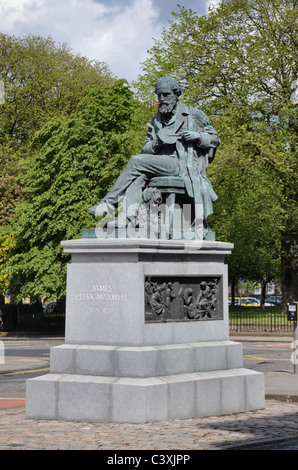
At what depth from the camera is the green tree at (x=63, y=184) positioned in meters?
33.8

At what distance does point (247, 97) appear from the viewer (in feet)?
134

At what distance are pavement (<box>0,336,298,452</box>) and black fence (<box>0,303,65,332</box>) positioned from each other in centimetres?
2794

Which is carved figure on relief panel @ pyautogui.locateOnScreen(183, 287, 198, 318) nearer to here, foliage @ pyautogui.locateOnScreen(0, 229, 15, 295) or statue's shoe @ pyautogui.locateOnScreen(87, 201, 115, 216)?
statue's shoe @ pyautogui.locateOnScreen(87, 201, 115, 216)

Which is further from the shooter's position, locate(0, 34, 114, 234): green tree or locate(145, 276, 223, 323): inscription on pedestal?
locate(0, 34, 114, 234): green tree

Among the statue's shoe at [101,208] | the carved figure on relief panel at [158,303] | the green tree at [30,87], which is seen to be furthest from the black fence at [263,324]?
the carved figure on relief panel at [158,303]

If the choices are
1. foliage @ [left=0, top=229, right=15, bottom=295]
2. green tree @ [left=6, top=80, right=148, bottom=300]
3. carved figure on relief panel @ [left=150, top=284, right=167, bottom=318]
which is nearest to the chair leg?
carved figure on relief panel @ [left=150, top=284, right=167, bottom=318]

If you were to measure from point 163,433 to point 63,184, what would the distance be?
1037 inches

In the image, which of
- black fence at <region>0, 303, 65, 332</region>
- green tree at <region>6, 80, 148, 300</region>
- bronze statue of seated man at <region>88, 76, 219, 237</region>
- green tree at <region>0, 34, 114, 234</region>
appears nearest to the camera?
bronze statue of seated man at <region>88, 76, 219, 237</region>

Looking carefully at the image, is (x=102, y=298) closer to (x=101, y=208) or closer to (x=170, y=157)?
(x=101, y=208)

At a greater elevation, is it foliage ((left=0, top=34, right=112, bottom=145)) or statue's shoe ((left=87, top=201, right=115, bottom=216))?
foliage ((left=0, top=34, right=112, bottom=145))

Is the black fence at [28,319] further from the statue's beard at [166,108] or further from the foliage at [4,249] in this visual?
the statue's beard at [166,108]

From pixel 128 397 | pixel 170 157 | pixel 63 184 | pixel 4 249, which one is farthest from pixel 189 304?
pixel 4 249

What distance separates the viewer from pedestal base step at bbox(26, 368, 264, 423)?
9664mm

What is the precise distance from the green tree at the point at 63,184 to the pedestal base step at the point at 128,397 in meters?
22.7
